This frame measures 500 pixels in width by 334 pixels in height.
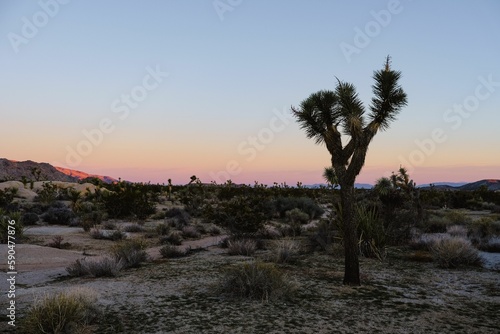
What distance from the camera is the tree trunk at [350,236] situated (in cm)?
743

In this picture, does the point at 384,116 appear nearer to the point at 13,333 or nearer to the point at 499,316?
the point at 499,316

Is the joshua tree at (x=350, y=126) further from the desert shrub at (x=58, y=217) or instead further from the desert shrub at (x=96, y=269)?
the desert shrub at (x=58, y=217)

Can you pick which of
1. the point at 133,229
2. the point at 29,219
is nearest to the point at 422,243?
the point at 133,229

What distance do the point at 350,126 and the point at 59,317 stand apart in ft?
18.1

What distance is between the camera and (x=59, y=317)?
4887 mm

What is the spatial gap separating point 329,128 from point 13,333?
6.02m

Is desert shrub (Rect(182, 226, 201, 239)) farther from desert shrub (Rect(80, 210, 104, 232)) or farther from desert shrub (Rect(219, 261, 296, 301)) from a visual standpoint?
desert shrub (Rect(219, 261, 296, 301))

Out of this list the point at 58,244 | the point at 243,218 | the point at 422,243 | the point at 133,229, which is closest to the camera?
the point at 422,243

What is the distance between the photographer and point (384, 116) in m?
7.45

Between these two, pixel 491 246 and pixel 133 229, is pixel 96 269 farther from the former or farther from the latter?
pixel 491 246

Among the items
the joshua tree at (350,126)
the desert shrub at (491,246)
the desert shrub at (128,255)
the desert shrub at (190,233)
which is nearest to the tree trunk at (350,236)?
the joshua tree at (350,126)

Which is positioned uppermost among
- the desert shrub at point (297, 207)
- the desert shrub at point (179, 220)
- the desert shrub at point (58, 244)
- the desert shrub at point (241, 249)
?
the desert shrub at point (297, 207)

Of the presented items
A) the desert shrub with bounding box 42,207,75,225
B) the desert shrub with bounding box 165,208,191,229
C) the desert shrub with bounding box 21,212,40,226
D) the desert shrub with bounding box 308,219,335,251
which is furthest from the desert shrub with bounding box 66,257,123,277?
the desert shrub with bounding box 42,207,75,225

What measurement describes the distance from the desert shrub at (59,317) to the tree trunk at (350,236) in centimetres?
449
